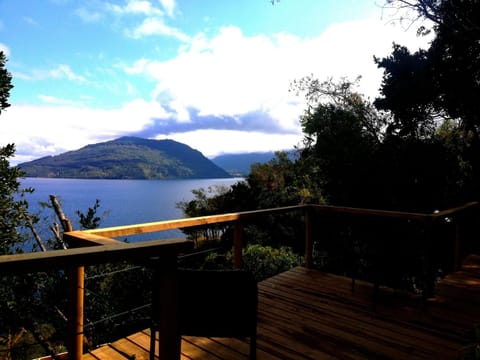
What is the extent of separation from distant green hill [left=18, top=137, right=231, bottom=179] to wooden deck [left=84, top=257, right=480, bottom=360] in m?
55.9

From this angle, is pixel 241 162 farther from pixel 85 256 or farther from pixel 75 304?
pixel 85 256

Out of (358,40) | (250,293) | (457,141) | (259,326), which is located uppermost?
(358,40)

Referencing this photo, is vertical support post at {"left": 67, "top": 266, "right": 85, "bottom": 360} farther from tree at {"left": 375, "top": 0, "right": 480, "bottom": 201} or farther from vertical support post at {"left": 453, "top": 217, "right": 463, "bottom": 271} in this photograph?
tree at {"left": 375, "top": 0, "right": 480, "bottom": 201}

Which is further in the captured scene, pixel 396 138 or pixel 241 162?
pixel 241 162

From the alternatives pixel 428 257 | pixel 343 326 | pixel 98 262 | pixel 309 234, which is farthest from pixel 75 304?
pixel 428 257

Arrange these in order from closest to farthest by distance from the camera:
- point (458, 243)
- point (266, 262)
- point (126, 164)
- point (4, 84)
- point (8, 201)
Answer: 1. point (4, 84)
2. point (8, 201)
3. point (458, 243)
4. point (266, 262)
5. point (126, 164)

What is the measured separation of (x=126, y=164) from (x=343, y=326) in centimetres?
7818

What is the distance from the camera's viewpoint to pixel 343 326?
2699mm

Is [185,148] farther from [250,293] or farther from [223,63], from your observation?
[250,293]

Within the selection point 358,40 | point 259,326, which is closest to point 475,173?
point 358,40

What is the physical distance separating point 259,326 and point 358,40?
889 centimetres

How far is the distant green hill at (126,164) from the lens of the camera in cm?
6394

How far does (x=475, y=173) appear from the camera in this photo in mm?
8539

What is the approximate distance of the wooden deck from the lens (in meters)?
2.27
